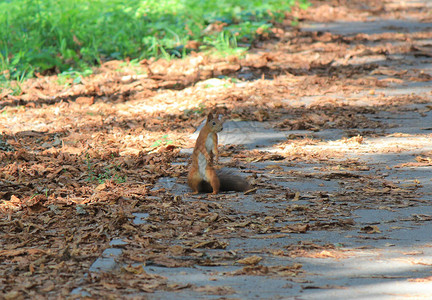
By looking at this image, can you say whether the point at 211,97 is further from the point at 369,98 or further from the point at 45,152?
the point at 45,152

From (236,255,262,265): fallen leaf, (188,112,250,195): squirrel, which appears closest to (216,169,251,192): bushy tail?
(188,112,250,195): squirrel

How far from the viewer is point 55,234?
3.99m

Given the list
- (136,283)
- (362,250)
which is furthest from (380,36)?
(136,283)

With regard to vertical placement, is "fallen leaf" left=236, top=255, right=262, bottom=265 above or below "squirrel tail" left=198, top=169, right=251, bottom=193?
above

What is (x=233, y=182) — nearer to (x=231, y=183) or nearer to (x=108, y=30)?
(x=231, y=183)

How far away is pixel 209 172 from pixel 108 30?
8.63 m

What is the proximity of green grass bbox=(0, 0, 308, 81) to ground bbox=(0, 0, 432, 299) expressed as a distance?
82 centimetres

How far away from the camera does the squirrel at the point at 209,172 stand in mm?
4906

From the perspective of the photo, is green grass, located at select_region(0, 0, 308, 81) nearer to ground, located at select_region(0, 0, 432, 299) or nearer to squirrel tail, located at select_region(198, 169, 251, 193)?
ground, located at select_region(0, 0, 432, 299)

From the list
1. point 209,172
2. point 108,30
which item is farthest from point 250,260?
point 108,30

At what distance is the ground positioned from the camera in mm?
3322

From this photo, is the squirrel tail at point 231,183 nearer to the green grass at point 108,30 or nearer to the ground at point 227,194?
the ground at point 227,194

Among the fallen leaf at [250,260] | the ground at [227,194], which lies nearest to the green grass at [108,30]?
the ground at [227,194]

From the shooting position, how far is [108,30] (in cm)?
1278
